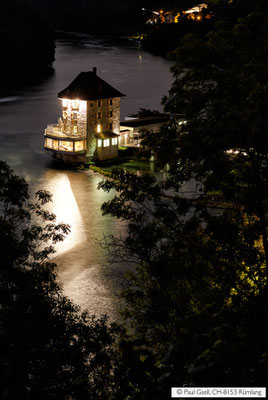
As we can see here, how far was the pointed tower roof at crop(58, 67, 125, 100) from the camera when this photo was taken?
147 feet

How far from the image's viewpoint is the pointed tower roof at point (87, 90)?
4468 centimetres

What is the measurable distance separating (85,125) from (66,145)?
2373 millimetres

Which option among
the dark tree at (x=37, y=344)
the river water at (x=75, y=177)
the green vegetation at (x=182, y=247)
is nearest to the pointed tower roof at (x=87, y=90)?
the river water at (x=75, y=177)

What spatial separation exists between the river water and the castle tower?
2.32 metres

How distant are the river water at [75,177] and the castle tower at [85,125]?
2316mm

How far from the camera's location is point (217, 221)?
1248 centimetres

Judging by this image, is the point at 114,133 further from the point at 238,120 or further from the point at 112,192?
the point at 238,120

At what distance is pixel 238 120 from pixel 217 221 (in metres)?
2.75

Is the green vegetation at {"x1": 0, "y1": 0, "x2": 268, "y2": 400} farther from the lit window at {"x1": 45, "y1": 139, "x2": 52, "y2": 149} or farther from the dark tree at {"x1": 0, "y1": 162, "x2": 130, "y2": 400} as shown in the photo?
the lit window at {"x1": 45, "y1": 139, "x2": 52, "y2": 149}

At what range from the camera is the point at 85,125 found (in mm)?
44781

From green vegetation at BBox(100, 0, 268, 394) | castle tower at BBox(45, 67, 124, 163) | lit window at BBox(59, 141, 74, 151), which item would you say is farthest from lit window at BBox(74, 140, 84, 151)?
green vegetation at BBox(100, 0, 268, 394)

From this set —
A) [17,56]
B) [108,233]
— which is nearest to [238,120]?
[108,233]

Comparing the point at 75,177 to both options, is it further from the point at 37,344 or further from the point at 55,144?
the point at 37,344

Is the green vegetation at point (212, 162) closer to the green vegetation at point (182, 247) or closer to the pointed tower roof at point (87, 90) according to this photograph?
the green vegetation at point (182, 247)
